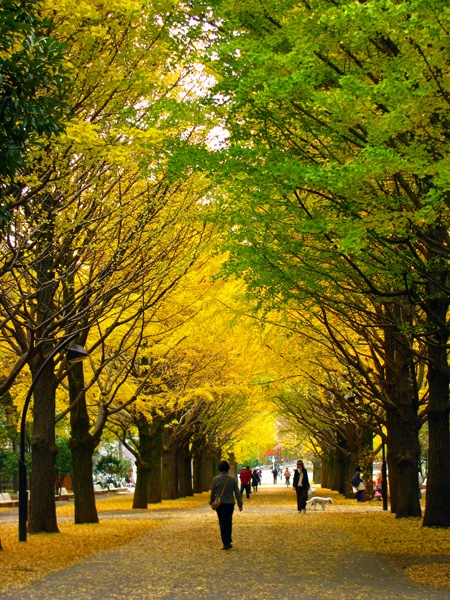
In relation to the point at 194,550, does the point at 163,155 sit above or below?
above

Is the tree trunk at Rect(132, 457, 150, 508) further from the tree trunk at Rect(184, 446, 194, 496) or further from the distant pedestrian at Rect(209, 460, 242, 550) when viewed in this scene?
the distant pedestrian at Rect(209, 460, 242, 550)

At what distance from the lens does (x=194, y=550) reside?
440 inches

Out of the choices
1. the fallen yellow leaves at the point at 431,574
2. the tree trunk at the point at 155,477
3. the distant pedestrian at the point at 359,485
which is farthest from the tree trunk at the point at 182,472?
the fallen yellow leaves at the point at 431,574

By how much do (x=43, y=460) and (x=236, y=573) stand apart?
5.88 metres

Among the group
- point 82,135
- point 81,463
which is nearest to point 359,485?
point 81,463

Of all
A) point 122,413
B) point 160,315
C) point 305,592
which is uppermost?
point 160,315

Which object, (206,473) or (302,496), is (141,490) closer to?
(302,496)

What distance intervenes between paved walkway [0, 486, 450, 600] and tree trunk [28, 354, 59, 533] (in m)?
1.99

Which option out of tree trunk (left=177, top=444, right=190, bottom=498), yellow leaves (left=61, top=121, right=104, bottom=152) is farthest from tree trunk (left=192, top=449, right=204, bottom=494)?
yellow leaves (left=61, top=121, right=104, bottom=152)

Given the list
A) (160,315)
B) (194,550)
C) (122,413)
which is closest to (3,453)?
(122,413)

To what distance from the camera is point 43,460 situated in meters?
13.1

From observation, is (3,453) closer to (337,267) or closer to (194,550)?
(194,550)

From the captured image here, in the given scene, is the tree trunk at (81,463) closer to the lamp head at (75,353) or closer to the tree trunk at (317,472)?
the lamp head at (75,353)

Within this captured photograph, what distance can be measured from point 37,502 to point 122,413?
10235 mm
